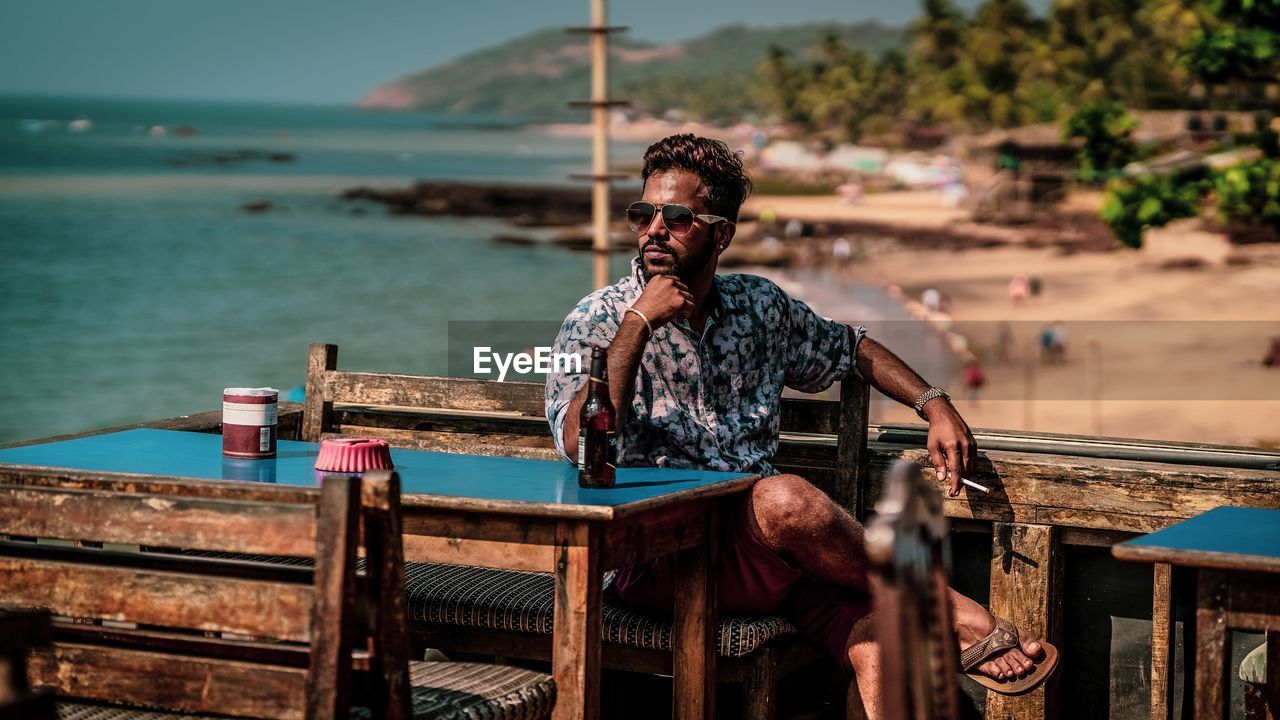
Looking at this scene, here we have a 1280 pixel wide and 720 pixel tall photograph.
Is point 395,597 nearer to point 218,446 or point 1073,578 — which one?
point 218,446

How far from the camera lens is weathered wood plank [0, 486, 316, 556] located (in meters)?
2.64

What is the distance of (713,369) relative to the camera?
418 centimetres

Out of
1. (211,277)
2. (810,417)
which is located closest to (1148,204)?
(810,417)

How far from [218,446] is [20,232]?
60818 millimetres

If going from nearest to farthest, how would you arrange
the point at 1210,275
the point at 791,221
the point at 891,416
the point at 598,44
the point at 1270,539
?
the point at 1270,539
the point at 598,44
the point at 891,416
the point at 1210,275
the point at 791,221

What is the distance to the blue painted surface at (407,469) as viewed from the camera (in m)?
3.37

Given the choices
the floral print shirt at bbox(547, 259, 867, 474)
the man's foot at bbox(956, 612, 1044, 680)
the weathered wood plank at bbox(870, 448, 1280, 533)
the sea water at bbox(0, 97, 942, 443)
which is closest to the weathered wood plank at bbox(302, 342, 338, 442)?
the floral print shirt at bbox(547, 259, 867, 474)

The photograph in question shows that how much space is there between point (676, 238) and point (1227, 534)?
157 centimetres

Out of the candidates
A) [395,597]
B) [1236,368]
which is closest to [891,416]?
[1236,368]

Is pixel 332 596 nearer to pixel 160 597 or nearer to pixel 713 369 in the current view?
pixel 160 597

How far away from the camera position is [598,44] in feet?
55.3

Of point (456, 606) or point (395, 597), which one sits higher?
point (395, 597)

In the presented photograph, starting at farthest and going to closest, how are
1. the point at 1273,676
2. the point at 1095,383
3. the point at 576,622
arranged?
the point at 1095,383
the point at 1273,676
the point at 576,622

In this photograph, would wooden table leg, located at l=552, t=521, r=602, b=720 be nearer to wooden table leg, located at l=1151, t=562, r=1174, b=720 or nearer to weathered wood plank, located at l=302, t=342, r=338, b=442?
wooden table leg, located at l=1151, t=562, r=1174, b=720
